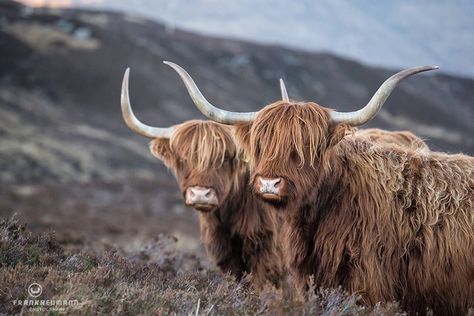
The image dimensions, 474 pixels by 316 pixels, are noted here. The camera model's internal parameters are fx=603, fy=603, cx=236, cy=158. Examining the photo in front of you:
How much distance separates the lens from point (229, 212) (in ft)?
20.4

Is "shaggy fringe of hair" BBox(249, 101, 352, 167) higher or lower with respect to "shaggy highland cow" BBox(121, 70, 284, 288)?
higher

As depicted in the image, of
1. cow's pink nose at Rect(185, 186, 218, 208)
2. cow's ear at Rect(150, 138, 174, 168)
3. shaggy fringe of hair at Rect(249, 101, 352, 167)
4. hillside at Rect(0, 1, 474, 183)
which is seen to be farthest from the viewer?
hillside at Rect(0, 1, 474, 183)

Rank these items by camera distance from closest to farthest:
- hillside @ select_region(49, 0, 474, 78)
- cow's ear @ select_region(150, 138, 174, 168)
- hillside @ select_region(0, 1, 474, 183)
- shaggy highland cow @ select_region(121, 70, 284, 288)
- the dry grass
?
the dry grass, shaggy highland cow @ select_region(121, 70, 284, 288), cow's ear @ select_region(150, 138, 174, 168), hillside @ select_region(0, 1, 474, 183), hillside @ select_region(49, 0, 474, 78)

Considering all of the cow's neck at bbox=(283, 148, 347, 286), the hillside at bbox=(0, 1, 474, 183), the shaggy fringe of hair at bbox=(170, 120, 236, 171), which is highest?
the cow's neck at bbox=(283, 148, 347, 286)

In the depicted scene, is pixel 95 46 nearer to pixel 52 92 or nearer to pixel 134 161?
pixel 52 92

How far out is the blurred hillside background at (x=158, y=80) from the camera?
19.6 metres

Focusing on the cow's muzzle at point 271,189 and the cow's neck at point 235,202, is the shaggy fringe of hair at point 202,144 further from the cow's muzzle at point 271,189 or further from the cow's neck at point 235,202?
the cow's muzzle at point 271,189

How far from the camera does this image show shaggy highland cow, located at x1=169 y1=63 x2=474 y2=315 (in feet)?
14.0

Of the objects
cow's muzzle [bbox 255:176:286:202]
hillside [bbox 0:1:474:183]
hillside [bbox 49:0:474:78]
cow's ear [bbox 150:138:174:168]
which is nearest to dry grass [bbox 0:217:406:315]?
cow's muzzle [bbox 255:176:286:202]

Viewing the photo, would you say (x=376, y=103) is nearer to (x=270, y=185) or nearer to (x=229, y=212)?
(x=270, y=185)

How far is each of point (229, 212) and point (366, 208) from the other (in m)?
2.07


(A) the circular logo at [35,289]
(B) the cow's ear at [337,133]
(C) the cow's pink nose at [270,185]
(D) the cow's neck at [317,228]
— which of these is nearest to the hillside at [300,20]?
(B) the cow's ear at [337,133]

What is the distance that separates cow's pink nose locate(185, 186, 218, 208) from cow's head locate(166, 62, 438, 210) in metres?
1.18

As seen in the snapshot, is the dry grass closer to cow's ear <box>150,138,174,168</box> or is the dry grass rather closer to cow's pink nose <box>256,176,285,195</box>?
cow's pink nose <box>256,176,285,195</box>
